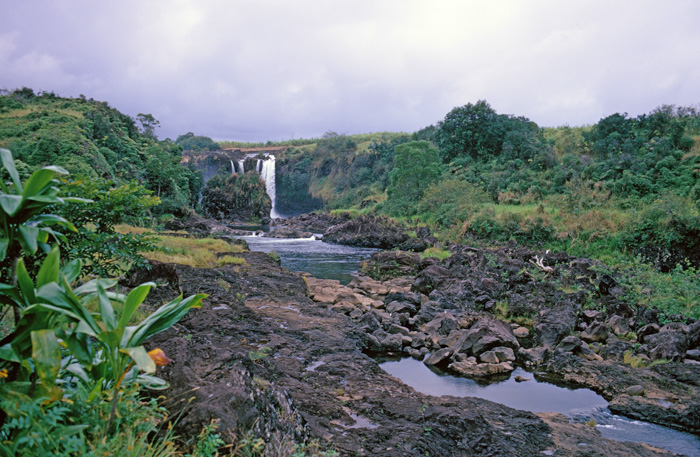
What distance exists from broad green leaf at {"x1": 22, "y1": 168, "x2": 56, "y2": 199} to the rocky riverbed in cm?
184

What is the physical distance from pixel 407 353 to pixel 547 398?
3.36 m

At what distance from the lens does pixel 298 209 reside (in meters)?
72.1

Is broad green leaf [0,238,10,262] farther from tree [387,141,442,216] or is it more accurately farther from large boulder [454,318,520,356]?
tree [387,141,442,216]

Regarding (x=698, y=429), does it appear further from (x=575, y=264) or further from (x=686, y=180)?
(x=686, y=180)

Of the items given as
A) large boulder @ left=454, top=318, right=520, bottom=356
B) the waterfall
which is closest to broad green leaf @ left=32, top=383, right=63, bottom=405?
large boulder @ left=454, top=318, right=520, bottom=356

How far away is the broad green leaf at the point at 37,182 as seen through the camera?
2.37m

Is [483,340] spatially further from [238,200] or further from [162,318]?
[238,200]

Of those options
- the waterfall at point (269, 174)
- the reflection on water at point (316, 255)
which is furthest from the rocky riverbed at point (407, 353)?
the waterfall at point (269, 174)

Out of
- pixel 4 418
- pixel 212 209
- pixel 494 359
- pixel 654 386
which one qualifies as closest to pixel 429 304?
pixel 494 359

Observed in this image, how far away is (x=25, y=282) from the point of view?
2307mm

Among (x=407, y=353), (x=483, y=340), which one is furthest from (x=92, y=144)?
(x=483, y=340)

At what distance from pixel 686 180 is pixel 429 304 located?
23.0 m

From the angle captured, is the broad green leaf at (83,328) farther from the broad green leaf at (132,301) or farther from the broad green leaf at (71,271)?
the broad green leaf at (71,271)

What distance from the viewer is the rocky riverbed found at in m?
4.01
